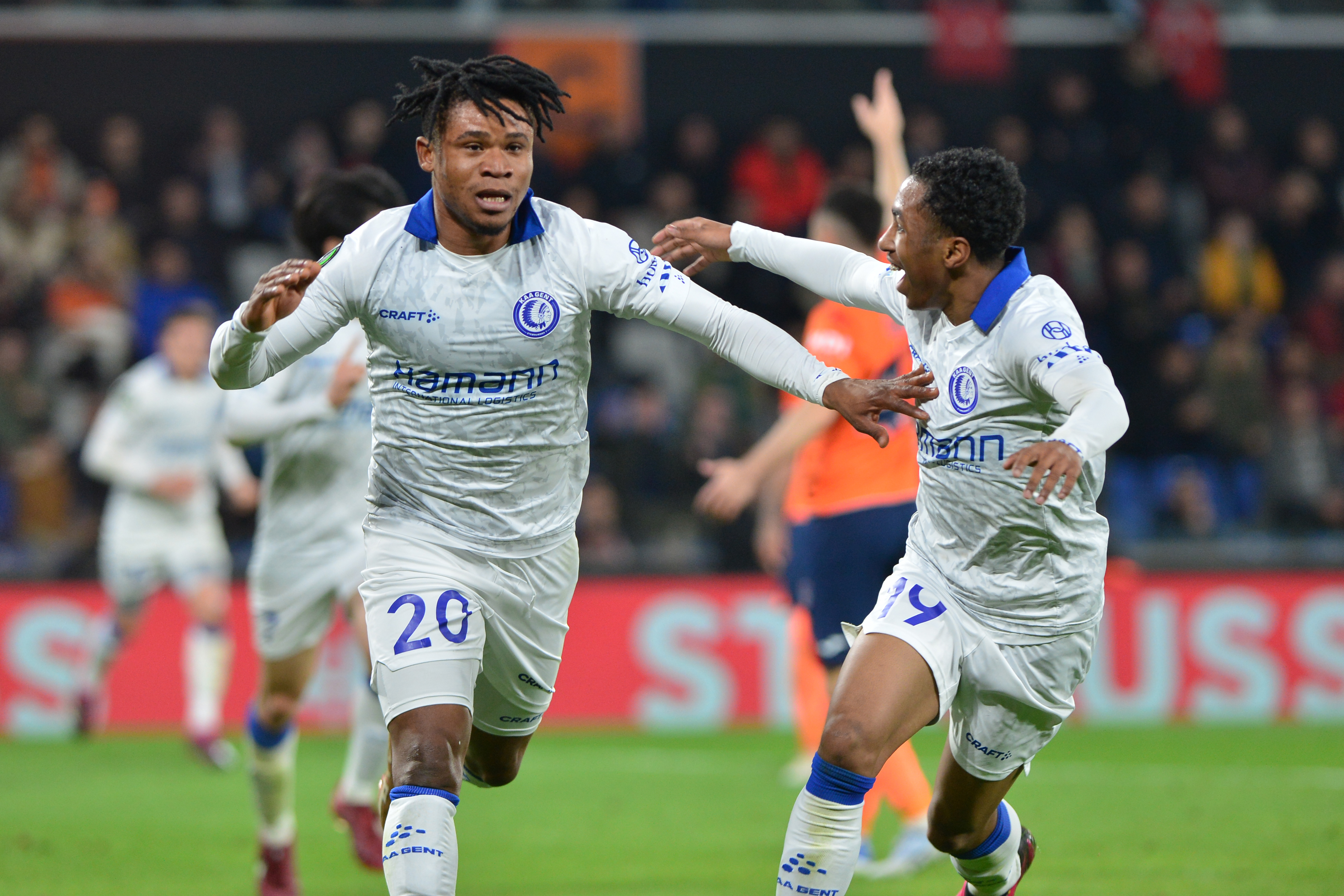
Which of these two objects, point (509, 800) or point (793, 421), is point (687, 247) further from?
point (509, 800)

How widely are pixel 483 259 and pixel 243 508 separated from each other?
670 centimetres

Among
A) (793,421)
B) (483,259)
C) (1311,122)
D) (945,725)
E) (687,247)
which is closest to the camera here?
(483,259)

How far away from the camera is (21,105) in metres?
15.5

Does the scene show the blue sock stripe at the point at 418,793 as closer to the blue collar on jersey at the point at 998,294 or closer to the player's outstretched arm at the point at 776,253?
the blue collar on jersey at the point at 998,294

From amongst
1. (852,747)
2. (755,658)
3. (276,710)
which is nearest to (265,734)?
Answer: (276,710)

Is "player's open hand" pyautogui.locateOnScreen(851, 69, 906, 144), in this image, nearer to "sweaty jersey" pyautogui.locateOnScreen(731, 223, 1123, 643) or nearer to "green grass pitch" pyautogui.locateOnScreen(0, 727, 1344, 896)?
"sweaty jersey" pyautogui.locateOnScreen(731, 223, 1123, 643)

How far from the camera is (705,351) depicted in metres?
14.6

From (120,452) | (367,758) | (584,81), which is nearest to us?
(367,758)

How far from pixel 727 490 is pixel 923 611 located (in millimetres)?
1462

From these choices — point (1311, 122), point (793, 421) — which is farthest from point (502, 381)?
point (1311, 122)

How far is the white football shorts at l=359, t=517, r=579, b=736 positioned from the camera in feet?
14.1

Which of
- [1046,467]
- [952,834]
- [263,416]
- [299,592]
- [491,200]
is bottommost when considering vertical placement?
A: [952,834]

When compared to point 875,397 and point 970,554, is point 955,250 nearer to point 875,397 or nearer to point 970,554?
point 875,397

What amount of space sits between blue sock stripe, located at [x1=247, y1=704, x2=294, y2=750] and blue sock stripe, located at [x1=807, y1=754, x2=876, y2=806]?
8.32ft
